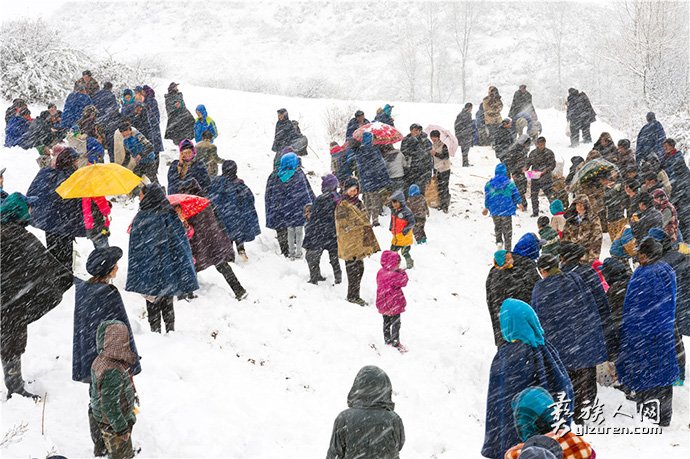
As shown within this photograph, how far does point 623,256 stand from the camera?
891 centimetres

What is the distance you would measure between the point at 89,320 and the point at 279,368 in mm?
2933

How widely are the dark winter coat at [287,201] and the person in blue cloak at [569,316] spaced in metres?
5.56

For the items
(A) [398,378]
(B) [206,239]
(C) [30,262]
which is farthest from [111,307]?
(A) [398,378]

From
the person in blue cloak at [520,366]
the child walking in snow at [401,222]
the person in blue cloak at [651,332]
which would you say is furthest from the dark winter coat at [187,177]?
the person in blue cloak at [651,332]

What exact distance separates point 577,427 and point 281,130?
10.4 metres

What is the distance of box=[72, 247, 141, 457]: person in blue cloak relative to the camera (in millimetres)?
6094

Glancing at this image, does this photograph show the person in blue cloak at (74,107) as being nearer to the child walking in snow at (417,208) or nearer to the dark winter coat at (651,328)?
the child walking in snow at (417,208)

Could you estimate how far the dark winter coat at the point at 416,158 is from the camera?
592 inches

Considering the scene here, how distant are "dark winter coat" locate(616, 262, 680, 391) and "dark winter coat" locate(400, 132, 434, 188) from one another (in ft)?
26.8

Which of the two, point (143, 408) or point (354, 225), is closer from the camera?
point (143, 408)

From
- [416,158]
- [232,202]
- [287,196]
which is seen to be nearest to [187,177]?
[232,202]

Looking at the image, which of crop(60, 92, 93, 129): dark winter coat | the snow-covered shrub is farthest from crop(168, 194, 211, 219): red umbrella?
the snow-covered shrub

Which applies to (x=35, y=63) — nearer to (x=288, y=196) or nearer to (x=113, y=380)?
(x=288, y=196)

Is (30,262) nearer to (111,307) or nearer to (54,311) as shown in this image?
(111,307)
